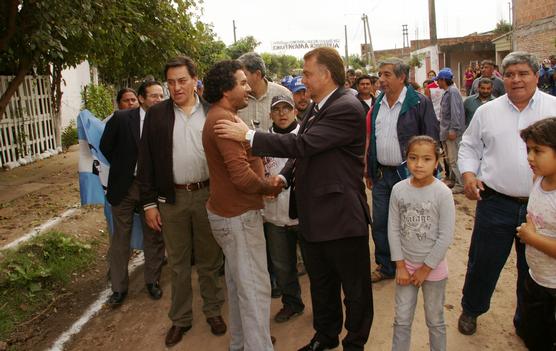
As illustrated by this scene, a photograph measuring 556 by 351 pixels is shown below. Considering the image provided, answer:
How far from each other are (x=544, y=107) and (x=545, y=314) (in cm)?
133

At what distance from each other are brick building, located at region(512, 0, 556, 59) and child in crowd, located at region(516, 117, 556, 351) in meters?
18.5

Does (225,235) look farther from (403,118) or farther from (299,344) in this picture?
(403,118)

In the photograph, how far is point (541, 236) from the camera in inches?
100

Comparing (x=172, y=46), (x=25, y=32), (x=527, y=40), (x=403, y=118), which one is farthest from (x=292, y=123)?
(x=527, y=40)

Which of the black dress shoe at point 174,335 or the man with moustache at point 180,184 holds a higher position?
the man with moustache at point 180,184

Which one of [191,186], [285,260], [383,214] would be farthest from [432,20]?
[191,186]

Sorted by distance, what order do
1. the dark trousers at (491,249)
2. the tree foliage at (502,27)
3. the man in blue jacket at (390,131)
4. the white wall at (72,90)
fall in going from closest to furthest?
the dark trousers at (491,249) → the man in blue jacket at (390,131) → the white wall at (72,90) → the tree foliage at (502,27)

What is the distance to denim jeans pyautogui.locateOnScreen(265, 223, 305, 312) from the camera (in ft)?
12.6

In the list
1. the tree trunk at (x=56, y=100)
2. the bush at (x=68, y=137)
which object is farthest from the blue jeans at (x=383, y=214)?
the bush at (x=68, y=137)

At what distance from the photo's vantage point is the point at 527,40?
838 inches

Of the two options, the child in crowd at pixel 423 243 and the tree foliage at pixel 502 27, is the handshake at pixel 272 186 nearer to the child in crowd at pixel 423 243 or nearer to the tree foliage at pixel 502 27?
the child in crowd at pixel 423 243

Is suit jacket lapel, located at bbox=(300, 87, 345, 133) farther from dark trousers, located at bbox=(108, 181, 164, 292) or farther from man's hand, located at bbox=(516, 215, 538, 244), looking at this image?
dark trousers, located at bbox=(108, 181, 164, 292)

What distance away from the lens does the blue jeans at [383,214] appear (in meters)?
4.36

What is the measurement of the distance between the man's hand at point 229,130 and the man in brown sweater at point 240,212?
73 mm
